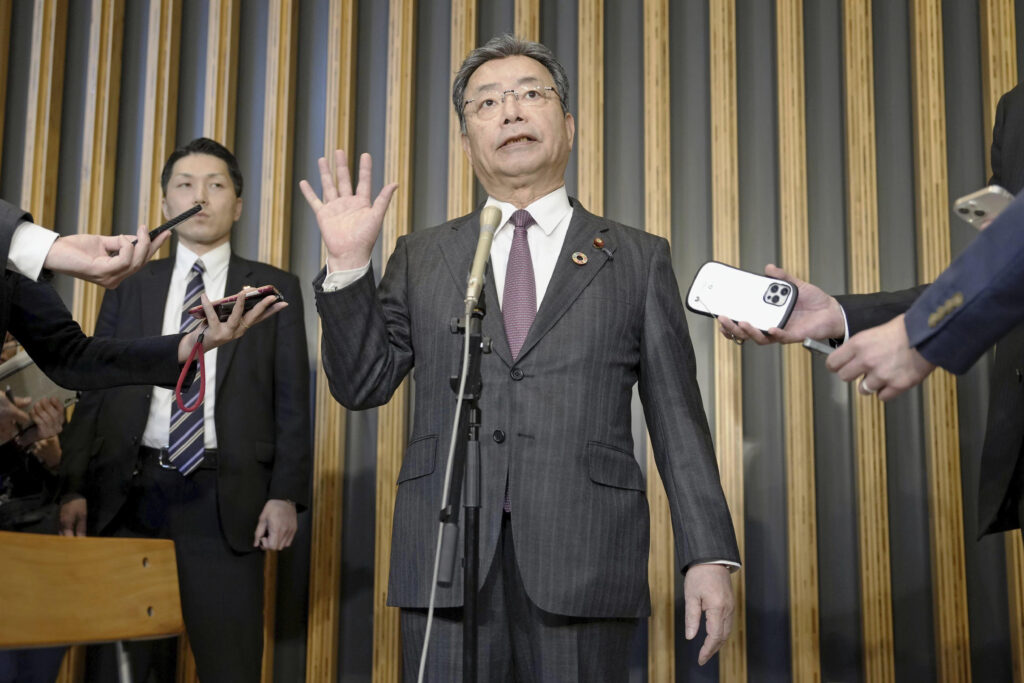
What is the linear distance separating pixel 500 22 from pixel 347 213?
2007mm

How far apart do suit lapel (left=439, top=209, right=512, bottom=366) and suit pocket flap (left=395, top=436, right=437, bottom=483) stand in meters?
0.20

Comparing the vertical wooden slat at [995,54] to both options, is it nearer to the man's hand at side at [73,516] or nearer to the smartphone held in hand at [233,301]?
the smartphone held in hand at [233,301]

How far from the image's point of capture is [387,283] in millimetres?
2102

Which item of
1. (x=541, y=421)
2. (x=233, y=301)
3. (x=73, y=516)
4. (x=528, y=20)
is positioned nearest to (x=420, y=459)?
(x=541, y=421)

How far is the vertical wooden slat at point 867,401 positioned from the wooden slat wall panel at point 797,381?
14cm

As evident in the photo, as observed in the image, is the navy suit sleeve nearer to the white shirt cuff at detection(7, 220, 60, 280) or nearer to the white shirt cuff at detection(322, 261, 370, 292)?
the white shirt cuff at detection(322, 261, 370, 292)

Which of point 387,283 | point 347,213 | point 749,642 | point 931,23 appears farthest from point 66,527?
point 931,23

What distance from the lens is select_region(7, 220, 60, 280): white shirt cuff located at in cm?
175

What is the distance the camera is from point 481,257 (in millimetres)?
1576

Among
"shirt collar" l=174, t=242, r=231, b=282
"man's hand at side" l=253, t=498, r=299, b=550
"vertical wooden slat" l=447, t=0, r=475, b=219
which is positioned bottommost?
"man's hand at side" l=253, t=498, r=299, b=550

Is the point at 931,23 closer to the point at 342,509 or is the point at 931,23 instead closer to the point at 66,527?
the point at 342,509

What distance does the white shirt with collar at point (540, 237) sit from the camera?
201 cm

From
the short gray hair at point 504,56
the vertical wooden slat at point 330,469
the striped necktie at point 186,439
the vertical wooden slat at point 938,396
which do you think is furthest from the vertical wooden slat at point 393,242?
the vertical wooden slat at point 938,396

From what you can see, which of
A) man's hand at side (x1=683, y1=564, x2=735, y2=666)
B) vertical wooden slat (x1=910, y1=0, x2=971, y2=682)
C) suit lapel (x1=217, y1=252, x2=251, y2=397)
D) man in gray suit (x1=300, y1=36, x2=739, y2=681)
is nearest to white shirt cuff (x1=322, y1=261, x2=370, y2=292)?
man in gray suit (x1=300, y1=36, x2=739, y2=681)
